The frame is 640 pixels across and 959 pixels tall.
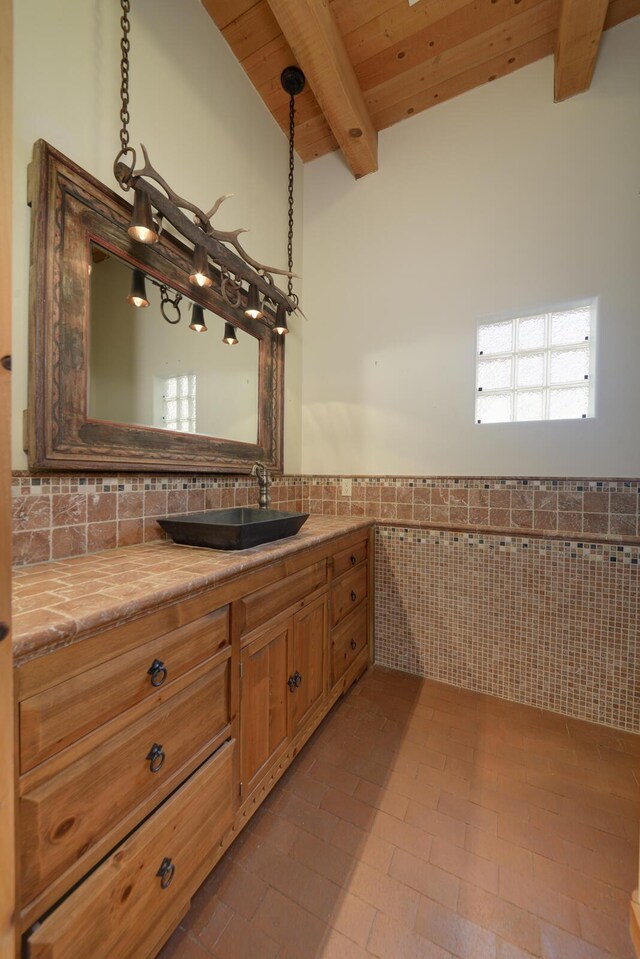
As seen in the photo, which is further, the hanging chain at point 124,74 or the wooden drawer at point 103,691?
the hanging chain at point 124,74

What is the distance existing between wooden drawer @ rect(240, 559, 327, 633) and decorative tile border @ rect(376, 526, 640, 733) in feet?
2.49

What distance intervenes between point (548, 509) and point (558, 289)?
1077 mm

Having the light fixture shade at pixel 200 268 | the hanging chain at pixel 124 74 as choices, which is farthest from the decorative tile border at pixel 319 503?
the hanging chain at pixel 124 74

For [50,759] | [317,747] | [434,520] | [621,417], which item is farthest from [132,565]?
[621,417]

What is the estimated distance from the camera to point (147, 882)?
0.78m

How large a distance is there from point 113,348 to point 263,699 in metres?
1.28

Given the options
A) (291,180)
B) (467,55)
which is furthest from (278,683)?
(467,55)

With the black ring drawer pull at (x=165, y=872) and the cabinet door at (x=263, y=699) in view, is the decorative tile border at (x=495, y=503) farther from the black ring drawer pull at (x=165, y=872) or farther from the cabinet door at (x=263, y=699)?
the black ring drawer pull at (x=165, y=872)

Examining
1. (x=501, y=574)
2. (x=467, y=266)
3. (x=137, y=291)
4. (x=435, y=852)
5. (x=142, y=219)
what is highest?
(x=467, y=266)

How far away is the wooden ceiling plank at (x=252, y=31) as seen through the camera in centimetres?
164

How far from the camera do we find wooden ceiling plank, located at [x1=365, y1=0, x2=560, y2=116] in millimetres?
1639

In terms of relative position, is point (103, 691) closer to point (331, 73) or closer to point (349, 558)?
point (349, 558)

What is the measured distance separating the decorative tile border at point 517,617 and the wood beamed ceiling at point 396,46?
7.26ft

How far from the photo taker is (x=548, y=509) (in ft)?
5.83
